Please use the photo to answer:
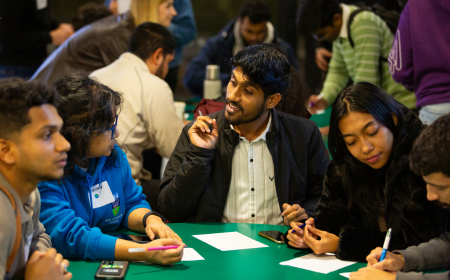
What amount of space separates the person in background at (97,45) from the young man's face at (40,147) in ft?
8.46

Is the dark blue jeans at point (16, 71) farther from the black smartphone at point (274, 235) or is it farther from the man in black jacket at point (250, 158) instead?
the black smartphone at point (274, 235)

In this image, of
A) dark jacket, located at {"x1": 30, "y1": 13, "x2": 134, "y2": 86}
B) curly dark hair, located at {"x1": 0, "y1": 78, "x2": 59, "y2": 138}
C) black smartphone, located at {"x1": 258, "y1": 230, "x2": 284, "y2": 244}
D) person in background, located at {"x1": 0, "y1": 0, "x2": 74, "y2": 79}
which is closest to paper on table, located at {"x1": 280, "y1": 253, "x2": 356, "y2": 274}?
black smartphone, located at {"x1": 258, "y1": 230, "x2": 284, "y2": 244}

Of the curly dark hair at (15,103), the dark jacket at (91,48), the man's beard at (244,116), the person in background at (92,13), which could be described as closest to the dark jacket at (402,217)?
the man's beard at (244,116)

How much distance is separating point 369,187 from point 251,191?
1.92 ft

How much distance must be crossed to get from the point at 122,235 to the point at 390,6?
410cm

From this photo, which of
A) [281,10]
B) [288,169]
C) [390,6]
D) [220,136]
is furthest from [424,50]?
[281,10]

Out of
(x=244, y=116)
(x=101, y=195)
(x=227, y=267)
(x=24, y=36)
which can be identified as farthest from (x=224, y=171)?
(x=24, y=36)

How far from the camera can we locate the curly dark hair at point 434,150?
1.32m

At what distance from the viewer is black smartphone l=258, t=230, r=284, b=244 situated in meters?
1.83

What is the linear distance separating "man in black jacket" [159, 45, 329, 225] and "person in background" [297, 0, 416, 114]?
1507 millimetres

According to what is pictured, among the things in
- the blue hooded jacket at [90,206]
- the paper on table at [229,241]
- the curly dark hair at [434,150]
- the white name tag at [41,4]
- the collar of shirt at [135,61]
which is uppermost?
the white name tag at [41,4]

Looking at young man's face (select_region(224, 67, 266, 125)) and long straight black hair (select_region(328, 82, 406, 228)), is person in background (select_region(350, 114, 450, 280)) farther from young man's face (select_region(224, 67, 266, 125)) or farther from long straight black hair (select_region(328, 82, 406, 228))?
young man's face (select_region(224, 67, 266, 125))

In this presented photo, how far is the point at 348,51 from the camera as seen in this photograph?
3775 mm

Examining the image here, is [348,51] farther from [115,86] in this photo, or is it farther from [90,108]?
[90,108]
